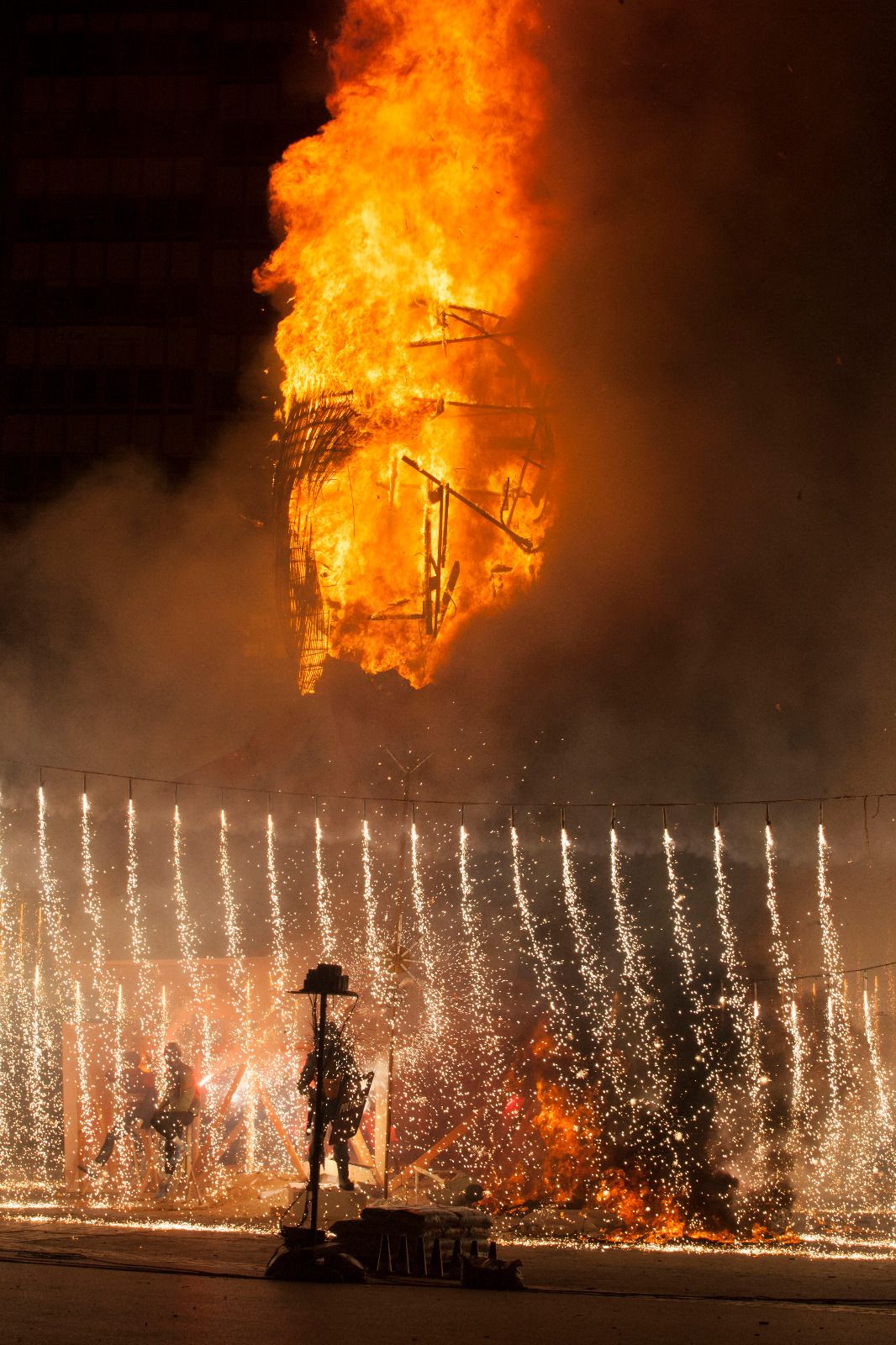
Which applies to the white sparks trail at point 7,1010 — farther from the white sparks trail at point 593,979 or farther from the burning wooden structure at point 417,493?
the white sparks trail at point 593,979

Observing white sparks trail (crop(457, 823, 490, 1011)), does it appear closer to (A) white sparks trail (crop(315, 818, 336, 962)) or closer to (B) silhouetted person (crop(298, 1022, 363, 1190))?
(A) white sparks trail (crop(315, 818, 336, 962))

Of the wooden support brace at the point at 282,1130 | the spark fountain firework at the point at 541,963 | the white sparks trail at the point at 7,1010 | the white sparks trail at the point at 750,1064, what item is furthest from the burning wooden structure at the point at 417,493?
the white sparks trail at the point at 7,1010

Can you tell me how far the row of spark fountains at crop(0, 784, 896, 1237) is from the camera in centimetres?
1464

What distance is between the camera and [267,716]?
2047 centimetres

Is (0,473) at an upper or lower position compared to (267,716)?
upper

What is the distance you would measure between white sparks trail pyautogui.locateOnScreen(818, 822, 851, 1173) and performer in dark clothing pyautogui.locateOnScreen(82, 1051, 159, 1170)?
917 centimetres

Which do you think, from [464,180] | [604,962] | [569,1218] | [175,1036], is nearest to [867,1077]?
[604,962]

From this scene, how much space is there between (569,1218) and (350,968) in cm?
410

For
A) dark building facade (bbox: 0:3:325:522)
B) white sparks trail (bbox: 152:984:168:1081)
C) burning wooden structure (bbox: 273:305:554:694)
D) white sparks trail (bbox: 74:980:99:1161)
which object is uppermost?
dark building facade (bbox: 0:3:325:522)

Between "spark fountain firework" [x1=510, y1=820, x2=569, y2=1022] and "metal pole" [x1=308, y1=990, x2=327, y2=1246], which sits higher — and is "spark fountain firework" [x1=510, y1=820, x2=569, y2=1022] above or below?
above

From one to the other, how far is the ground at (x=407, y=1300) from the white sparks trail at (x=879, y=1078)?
10365 mm

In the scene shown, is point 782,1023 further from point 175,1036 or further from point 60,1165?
point 60,1165

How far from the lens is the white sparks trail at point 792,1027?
1758cm

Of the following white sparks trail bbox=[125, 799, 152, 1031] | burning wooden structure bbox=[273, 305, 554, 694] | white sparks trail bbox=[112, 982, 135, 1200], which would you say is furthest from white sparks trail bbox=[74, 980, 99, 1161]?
burning wooden structure bbox=[273, 305, 554, 694]
